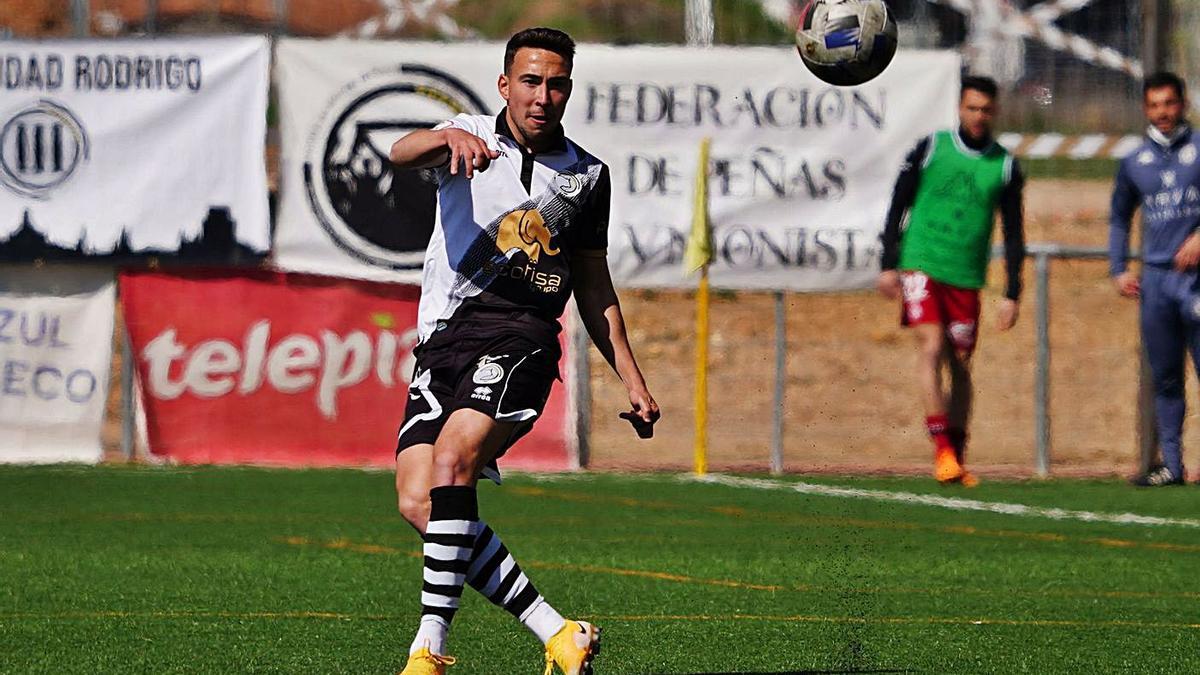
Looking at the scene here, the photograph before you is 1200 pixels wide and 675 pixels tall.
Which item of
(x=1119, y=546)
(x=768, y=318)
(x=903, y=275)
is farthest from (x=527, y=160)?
(x=768, y=318)

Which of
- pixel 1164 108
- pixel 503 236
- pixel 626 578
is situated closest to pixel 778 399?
pixel 1164 108

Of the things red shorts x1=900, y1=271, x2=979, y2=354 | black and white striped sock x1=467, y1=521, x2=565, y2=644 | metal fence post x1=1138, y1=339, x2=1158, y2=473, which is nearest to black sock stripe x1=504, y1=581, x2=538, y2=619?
black and white striped sock x1=467, y1=521, x2=565, y2=644

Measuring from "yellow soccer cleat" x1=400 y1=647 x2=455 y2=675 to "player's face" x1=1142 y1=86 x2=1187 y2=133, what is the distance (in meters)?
8.84

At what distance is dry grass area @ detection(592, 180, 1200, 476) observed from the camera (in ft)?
55.6

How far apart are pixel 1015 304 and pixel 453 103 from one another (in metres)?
4.40

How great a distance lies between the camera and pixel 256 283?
15391mm

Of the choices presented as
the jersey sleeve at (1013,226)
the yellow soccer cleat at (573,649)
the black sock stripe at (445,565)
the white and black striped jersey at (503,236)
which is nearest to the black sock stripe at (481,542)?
the black sock stripe at (445,565)

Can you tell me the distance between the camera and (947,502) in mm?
12859

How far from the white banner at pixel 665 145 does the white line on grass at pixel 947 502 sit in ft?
5.94

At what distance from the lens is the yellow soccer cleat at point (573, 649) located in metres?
6.10

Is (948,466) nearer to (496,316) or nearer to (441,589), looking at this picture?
(496,316)

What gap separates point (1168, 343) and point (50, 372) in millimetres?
7450

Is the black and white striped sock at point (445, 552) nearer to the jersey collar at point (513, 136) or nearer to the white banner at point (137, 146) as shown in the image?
the jersey collar at point (513, 136)

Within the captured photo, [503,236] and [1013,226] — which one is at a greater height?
[503,236]
